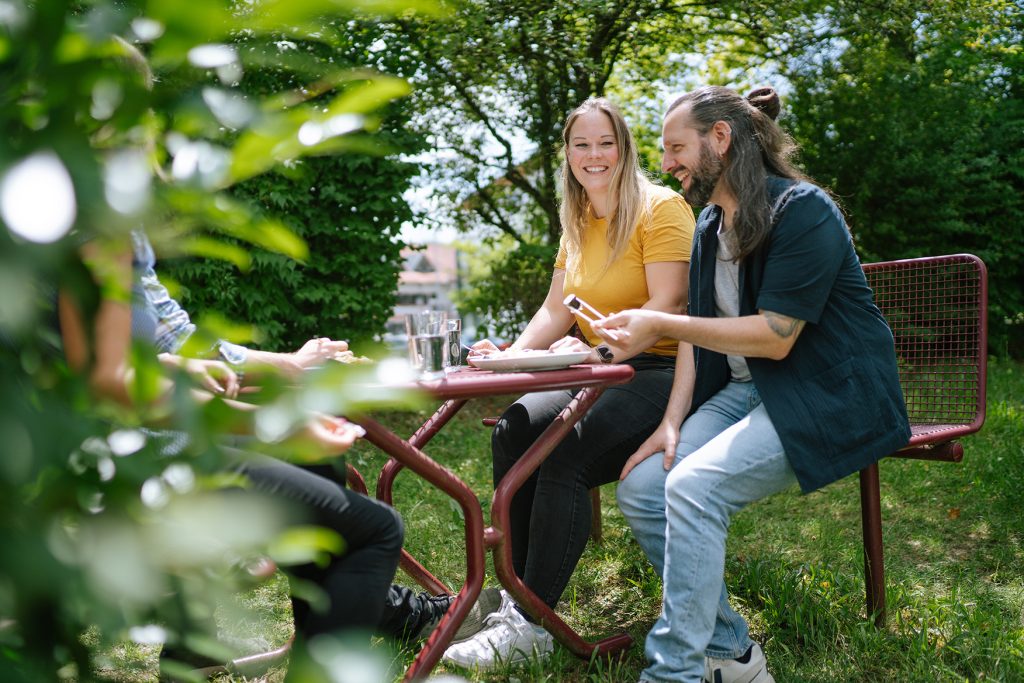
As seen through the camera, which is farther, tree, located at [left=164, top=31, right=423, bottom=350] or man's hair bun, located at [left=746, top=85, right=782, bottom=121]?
tree, located at [left=164, top=31, right=423, bottom=350]

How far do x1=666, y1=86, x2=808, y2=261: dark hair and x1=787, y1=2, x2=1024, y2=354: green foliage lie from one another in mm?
5573

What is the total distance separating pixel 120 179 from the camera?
0.47 meters

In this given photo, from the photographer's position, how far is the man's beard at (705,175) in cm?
230

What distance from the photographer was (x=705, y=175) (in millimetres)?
2326

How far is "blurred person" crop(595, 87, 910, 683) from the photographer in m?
2.05

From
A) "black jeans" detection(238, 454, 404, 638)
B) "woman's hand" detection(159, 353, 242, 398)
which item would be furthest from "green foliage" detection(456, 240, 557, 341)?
→ "woman's hand" detection(159, 353, 242, 398)

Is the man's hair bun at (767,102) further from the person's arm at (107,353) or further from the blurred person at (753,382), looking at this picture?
the person's arm at (107,353)

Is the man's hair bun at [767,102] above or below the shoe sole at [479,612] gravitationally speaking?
above

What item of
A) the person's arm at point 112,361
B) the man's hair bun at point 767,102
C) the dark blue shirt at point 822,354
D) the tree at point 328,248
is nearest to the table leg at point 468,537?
the dark blue shirt at point 822,354

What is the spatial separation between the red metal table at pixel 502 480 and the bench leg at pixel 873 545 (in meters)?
0.72

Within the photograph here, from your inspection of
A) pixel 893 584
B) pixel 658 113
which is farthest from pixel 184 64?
pixel 658 113

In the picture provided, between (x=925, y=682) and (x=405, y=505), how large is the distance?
2.56 meters

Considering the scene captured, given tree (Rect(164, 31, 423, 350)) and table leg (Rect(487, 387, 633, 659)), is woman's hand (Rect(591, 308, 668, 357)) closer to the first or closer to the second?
table leg (Rect(487, 387, 633, 659))

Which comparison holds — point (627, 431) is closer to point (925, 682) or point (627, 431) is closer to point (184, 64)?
point (925, 682)
